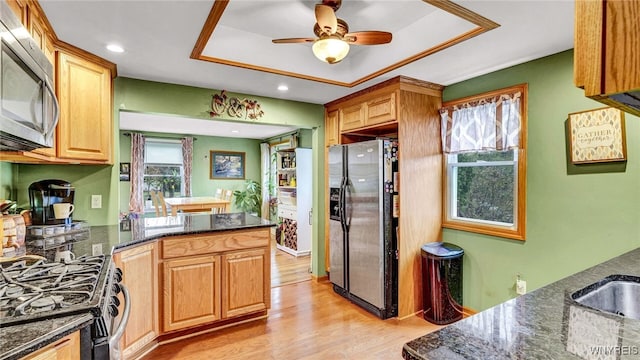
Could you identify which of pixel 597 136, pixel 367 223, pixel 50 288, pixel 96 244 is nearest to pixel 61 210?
pixel 96 244

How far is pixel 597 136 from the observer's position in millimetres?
2131

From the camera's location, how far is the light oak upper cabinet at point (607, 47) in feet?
1.37

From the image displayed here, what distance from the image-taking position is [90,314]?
3.46ft

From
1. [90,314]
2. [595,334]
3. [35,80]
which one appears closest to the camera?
[595,334]

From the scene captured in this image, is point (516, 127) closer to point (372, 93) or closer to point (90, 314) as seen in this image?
point (372, 93)

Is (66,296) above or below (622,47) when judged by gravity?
below

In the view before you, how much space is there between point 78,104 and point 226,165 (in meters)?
5.34

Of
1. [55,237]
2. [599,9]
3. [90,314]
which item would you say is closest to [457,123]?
[599,9]

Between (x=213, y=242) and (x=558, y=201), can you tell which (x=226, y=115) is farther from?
(x=558, y=201)

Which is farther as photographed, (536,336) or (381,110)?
(381,110)

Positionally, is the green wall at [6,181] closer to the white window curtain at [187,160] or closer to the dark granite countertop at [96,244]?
the dark granite countertop at [96,244]

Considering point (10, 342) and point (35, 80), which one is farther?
point (35, 80)

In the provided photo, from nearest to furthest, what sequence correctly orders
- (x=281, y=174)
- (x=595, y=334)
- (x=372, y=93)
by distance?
(x=595, y=334), (x=372, y=93), (x=281, y=174)

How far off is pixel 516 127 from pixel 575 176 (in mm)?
559
